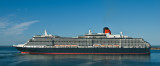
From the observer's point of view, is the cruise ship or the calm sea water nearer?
the calm sea water

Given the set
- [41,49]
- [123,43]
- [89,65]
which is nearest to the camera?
[89,65]

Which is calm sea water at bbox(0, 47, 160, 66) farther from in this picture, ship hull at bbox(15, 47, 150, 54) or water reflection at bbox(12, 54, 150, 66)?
ship hull at bbox(15, 47, 150, 54)

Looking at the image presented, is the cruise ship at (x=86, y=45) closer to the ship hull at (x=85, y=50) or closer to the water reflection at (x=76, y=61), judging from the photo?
the ship hull at (x=85, y=50)

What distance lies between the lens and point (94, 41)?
6556 cm

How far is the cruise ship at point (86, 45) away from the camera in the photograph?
61.7 m

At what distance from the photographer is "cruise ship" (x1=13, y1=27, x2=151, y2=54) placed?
2427 inches

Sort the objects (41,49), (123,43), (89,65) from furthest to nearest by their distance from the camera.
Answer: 1. (123,43)
2. (41,49)
3. (89,65)

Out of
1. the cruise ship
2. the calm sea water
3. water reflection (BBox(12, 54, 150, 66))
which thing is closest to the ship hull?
the cruise ship

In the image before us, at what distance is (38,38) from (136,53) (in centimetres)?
4042

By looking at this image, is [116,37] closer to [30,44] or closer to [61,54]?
[61,54]

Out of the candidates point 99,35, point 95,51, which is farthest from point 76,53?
point 99,35

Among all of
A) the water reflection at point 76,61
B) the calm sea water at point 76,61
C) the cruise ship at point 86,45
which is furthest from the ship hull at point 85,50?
the water reflection at point 76,61

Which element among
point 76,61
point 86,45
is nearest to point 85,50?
point 86,45

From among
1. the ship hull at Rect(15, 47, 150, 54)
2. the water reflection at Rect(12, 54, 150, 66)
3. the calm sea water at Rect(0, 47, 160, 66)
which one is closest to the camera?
the calm sea water at Rect(0, 47, 160, 66)
